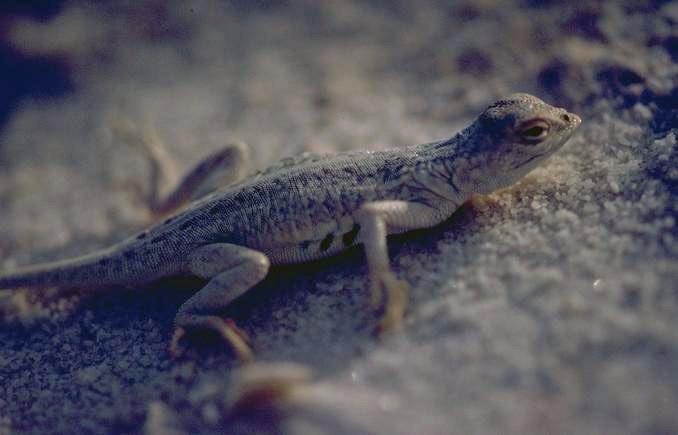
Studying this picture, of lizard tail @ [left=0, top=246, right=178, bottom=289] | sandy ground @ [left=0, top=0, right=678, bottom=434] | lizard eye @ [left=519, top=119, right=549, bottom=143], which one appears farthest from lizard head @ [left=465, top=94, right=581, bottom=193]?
lizard tail @ [left=0, top=246, right=178, bottom=289]

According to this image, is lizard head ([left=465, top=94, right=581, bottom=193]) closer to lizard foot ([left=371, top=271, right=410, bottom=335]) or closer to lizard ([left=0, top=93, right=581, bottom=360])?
lizard ([left=0, top=93, right=581, bottom=360])

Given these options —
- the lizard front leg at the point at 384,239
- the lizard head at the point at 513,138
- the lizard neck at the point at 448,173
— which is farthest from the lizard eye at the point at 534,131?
the lizard front leg at the point at 384,239

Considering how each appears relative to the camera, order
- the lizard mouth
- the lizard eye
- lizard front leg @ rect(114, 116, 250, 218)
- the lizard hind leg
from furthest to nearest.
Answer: lizard front leg @ rect(114, 116, 250, 218), the lizard mouth, the lizard eye, the lizard hind leg

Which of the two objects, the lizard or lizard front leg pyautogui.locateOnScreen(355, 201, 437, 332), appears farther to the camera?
the lizard

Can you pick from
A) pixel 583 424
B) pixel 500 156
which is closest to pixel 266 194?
pixel 500 156

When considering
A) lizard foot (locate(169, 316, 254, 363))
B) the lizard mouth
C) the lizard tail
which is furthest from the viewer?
the lizard tail

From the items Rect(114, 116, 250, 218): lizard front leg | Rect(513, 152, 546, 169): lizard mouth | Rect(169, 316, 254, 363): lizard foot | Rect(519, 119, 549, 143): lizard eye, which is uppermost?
Rect(114, 116, 250, 218): lizard front leg

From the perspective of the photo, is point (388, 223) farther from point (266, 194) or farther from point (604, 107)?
point (604, 107)
